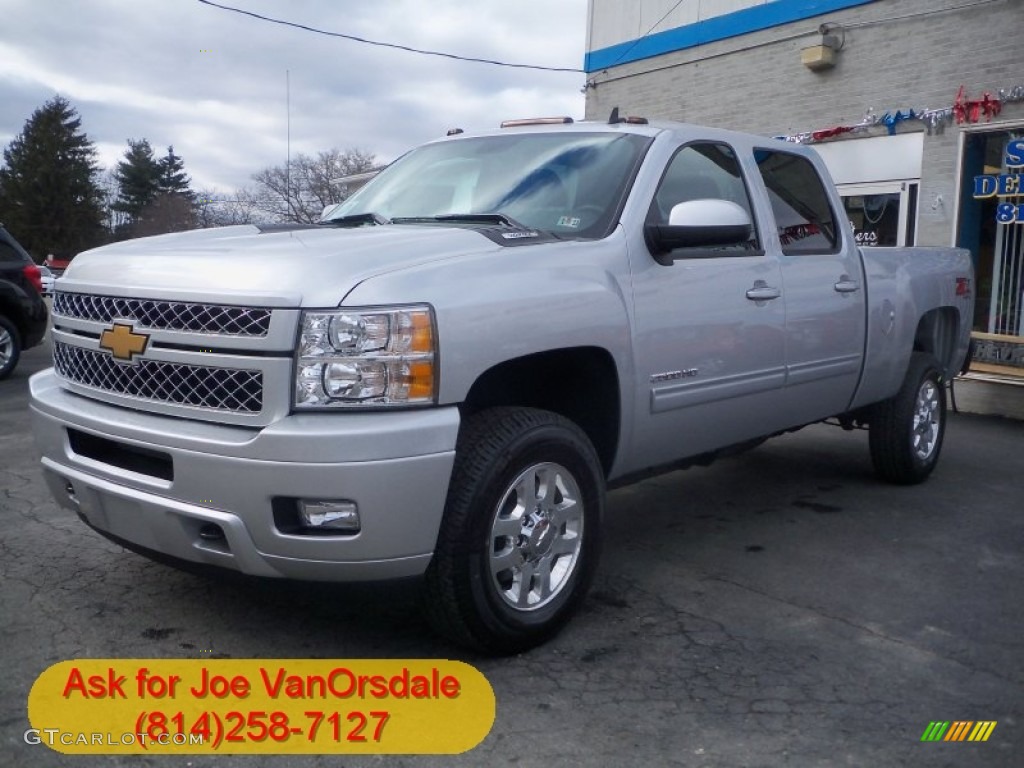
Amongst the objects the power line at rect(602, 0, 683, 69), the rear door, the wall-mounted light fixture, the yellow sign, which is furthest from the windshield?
the power line at rect(602, 0, 683, 69)

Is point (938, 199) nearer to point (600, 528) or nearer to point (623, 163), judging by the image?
point (623, 163)

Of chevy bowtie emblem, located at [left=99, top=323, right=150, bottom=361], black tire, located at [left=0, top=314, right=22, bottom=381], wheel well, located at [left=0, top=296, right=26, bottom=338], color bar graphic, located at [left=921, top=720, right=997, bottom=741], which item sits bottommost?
color bar graphic, located at [left=921, top=720, right=997, bottom=741]

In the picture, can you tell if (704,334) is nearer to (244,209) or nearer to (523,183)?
(523,183)

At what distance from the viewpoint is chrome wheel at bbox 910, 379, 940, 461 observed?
20.2ft

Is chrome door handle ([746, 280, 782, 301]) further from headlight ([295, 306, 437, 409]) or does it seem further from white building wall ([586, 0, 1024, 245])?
white building wall ([586, 0, 1024, 245])

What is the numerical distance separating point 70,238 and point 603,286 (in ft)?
206

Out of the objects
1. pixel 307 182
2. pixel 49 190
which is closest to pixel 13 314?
pixel 307 182

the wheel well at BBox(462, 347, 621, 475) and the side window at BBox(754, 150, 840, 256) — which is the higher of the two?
the side window at BBox(754, 150, 840, 256)

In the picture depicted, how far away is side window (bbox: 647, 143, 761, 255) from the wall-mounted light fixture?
7.38 meters

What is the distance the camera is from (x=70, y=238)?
60219 millimetres

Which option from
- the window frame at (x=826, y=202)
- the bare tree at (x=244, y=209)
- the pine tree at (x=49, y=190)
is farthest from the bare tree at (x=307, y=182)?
the window frame at (x=826, y=202)

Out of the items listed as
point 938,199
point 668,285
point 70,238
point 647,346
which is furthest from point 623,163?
point 70,238

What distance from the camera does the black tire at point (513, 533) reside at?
3.18 metres

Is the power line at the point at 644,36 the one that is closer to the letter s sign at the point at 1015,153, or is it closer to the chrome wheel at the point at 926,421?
the letter s sign at the point at 1015,153
